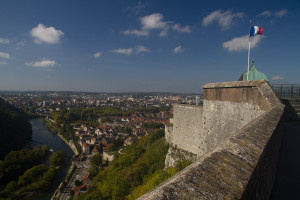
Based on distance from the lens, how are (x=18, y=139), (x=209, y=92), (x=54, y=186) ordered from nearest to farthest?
(x=209, y=92)
(x=54, y=186)
(x=18, y=139)

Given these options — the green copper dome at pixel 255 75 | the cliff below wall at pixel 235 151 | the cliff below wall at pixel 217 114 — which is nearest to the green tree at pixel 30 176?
the cliff below wall at pixel 217 114

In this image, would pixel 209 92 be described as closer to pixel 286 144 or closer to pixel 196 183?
pixel 286 144

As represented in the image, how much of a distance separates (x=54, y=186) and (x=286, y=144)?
30.0 meters

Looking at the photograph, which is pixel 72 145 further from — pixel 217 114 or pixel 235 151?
pixel 235 151

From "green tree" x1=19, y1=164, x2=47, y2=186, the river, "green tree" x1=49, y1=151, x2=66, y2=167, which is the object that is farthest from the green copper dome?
"green tree" x1=49, y1=151, x2=66, y2=167

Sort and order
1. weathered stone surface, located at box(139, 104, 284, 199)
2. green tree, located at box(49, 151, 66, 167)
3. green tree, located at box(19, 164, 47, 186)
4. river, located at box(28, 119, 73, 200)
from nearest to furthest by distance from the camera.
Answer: weathered stone surface, located at box(139, 104, 284, 199) → green tree, located at box(19, 164, 47, 186) → river, located at box(28, 119, 73, 200) → green tree, located at box(49, 151, 66, 167)

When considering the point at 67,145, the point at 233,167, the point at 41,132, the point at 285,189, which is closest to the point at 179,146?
the point at 285,189

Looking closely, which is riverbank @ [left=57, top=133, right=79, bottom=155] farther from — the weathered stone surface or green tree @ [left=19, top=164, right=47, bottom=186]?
the weathered stone surface

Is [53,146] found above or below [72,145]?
below

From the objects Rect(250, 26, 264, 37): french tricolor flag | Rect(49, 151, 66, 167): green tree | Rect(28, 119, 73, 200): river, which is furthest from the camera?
Rect(49, 151, 66, 167): green tree

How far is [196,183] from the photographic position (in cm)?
104

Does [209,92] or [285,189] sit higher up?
[209,92]

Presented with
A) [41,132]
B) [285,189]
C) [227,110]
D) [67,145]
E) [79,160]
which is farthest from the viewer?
[41,132]

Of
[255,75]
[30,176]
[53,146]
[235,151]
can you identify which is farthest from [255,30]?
[53,146]
